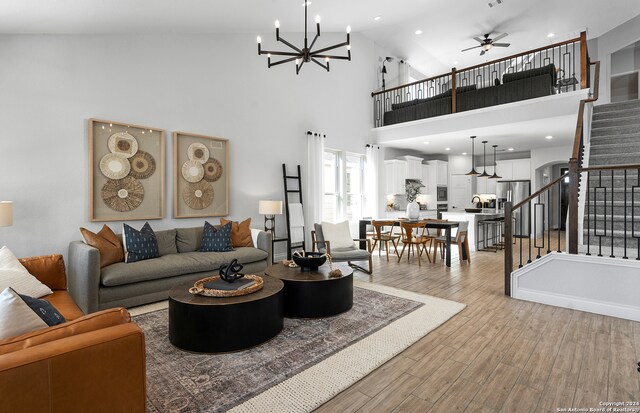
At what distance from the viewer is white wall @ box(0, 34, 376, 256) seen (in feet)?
12.8

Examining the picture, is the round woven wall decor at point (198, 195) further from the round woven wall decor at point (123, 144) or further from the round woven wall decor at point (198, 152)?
the round woven wall decor at point (123, 144)

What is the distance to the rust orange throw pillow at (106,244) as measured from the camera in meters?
3.89

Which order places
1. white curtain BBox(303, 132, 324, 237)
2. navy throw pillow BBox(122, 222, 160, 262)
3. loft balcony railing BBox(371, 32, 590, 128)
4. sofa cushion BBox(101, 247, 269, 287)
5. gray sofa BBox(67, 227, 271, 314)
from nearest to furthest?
gray sofa BBox(67, 227, 271, 314), sofa cushion BBox(101, 247, 269, 287), navy throw pillow BBox(122, 222, 160, 262), loft balcony railing BBox(371, 32, 590, 128), white curtain BBox(303, 132, 324, 237)

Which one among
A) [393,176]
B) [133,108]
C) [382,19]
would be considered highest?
[382,19]

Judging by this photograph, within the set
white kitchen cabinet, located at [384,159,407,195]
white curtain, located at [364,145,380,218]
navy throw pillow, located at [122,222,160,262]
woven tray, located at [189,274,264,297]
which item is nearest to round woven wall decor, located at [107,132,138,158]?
navy throw pillow, located at [122,222,160,262]

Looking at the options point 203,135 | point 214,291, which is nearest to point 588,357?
point 214,291

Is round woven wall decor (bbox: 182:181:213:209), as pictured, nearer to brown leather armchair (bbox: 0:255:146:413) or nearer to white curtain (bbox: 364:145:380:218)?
brown leather armchair (bbox: 0:255:146:413)

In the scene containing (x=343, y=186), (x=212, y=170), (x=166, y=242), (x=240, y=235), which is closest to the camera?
(x=166, y=242)

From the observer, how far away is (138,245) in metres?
4.19

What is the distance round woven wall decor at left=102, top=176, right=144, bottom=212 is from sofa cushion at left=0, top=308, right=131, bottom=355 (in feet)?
11.2

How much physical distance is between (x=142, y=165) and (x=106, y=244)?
1.31 meters

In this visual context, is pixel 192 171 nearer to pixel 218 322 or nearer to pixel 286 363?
pixel 218 322

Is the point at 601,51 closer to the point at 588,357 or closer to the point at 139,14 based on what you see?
the point at 588,357

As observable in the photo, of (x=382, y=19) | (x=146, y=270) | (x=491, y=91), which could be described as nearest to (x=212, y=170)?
(x=146, y=270)
